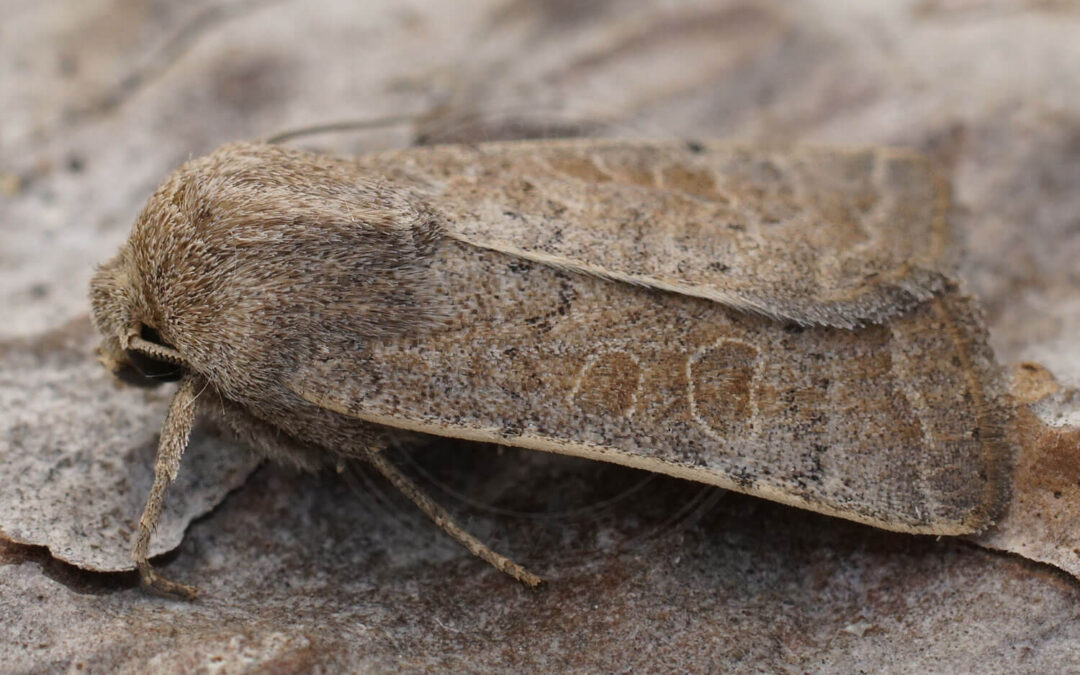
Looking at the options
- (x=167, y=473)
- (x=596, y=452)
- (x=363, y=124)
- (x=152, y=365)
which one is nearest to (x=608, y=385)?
(x=596, y=452)

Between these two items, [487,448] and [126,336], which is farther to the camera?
[487,448]

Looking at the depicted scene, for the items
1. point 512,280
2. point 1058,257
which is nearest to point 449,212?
point 512,280

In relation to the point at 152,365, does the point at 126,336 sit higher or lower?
higher

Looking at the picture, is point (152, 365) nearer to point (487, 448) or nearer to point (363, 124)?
point (487, 448)

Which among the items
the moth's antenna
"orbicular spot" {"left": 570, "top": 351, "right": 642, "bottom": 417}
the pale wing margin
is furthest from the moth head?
"orbicular spot" {"left": 570, "top": 351, "right": 642, "bottom": 417}

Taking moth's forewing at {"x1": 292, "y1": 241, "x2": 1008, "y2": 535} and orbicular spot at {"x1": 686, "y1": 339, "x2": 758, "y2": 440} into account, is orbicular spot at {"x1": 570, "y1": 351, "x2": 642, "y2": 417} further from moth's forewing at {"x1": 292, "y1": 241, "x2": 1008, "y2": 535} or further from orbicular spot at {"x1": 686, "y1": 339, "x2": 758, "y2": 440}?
orbicular spot at {"x1": 686, "y1": 339, "x2": 758, "y2": 440}

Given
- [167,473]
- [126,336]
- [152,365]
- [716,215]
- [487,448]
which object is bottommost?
[487,448]
